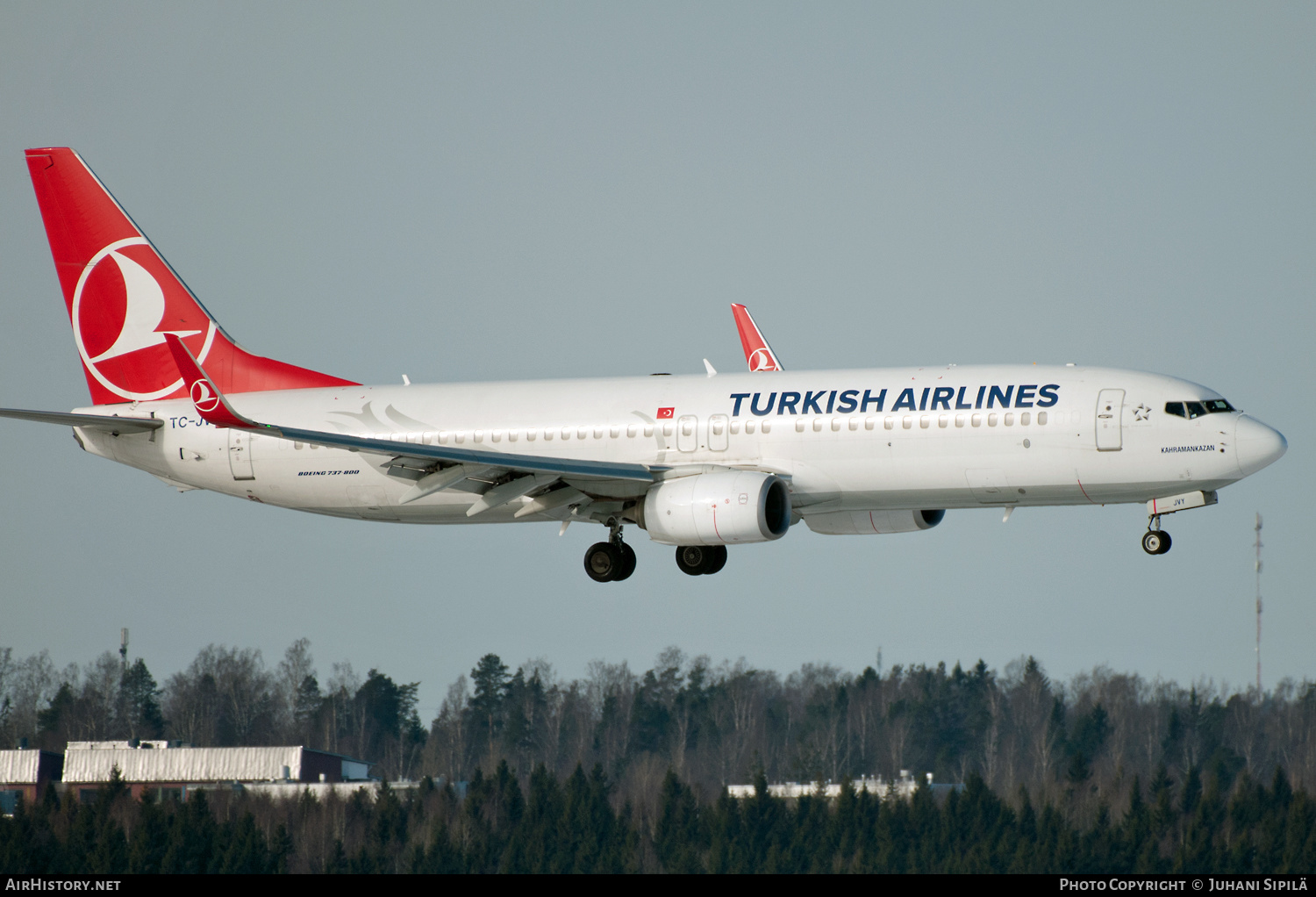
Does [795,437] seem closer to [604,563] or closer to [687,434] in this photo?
[687,434]

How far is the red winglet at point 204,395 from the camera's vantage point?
128 ft

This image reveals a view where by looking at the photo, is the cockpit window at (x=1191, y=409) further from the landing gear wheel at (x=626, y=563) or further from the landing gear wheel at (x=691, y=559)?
the landing gear wheel at (x=626, y=563)

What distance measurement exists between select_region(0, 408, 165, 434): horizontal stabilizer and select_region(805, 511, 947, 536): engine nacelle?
19.5m

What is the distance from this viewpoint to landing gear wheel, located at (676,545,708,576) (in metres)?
45.6

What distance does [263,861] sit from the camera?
109188mm

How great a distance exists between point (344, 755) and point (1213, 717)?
2874 inches

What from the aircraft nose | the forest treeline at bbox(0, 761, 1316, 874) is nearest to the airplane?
the aircraft nose

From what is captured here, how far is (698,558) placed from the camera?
45719 millimetres

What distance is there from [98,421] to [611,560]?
15.2 metres

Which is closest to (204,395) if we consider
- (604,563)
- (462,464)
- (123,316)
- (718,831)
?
(123,316)

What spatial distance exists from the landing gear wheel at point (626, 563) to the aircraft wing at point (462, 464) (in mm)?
3582

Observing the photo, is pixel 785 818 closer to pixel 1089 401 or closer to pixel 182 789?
pixel 182 789

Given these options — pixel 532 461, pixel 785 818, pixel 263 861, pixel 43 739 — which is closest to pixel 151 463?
pixel 532 461

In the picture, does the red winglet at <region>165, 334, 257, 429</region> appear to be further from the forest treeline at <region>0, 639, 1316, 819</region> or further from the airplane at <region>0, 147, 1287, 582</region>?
the forest treeline at <region>0, 639, 1316, 819</region>
